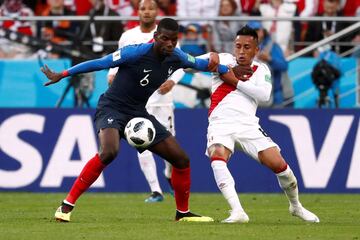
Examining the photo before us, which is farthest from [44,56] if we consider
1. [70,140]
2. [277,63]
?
[277,63]

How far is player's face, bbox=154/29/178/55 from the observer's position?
11.1 m

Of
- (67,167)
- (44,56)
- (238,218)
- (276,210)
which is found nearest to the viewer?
(238,218)

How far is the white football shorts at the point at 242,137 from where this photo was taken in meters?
11.7

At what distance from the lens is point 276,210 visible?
45.2ft

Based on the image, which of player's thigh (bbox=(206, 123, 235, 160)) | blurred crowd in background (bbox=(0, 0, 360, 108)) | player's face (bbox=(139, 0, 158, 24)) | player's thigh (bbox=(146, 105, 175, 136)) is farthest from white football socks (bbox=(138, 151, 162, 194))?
player's thigh (bbox=(206, 123, 235, 160))

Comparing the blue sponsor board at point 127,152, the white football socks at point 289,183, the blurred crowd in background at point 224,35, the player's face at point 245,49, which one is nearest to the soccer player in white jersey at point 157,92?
the blue sponsor board at point 127,152

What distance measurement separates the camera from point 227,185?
11.3m

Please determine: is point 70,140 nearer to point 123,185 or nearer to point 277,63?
point 123,185

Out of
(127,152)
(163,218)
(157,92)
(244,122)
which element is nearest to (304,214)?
(244,122)

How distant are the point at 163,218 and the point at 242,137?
4.29 feet

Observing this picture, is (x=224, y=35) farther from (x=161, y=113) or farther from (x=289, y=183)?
(x=289, y=183)

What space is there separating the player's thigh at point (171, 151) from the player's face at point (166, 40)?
98cm

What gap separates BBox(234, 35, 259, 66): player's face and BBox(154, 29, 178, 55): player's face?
0.99m

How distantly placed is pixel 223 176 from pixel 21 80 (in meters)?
7.40
